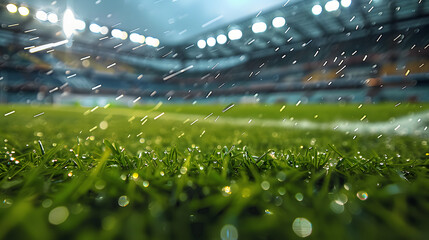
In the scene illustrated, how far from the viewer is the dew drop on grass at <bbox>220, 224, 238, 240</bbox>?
0.25 metres

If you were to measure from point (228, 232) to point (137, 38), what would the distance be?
1043 inches

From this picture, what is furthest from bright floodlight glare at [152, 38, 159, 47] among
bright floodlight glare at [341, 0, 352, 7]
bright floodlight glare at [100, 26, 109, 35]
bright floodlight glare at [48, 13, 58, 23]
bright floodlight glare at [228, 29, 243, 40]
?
bright floodlight glare at [341, 0, 352, 7]

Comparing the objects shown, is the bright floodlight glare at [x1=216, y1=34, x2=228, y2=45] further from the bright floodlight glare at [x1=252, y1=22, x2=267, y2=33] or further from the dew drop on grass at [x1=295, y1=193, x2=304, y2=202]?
the dew drop on grass at [x1=295, y1=193, x2=304, y2=202]

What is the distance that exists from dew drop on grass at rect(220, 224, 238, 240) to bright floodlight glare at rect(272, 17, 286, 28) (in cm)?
1847

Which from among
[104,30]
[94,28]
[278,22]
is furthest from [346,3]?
[94,28]

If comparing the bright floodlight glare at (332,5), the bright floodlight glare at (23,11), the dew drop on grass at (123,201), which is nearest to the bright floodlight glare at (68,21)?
the bright floodlight glare at (23,11)

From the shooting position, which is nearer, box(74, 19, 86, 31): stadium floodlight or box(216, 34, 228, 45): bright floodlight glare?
box(74, 19, 86, 31): stadium floodlight

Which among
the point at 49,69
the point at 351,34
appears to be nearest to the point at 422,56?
the point at 351,34

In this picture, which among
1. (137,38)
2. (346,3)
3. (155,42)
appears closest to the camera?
(346,3)

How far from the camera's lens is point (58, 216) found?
260 mm

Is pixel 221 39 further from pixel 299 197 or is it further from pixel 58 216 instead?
pixel 58 216

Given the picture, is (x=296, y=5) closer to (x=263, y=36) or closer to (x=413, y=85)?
(x=263, y=36)

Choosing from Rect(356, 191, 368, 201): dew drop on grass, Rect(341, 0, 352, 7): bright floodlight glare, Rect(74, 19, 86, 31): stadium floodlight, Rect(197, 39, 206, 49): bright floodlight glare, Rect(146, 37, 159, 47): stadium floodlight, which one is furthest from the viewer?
Rect(146, 37, 159, 47): stadium floodlight

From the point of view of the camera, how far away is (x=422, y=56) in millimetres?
16078
